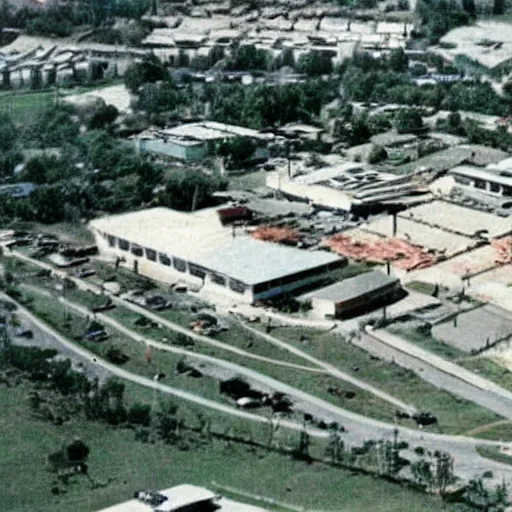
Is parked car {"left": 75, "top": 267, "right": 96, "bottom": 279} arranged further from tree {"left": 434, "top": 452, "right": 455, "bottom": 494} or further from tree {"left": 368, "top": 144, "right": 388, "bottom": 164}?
tree {"left": 434, "top": 452, "right": 455, "bottom": 494}

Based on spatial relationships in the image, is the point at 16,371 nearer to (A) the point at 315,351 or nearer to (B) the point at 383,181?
(A) the point at 315,351

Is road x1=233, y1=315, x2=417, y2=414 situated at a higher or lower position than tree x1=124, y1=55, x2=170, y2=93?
lower

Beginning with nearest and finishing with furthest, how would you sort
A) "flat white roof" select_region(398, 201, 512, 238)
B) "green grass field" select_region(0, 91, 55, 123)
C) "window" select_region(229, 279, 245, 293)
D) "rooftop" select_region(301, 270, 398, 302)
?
"rooftop" select_region(301, 270, 398, 302)
"window" select_region(229, 279, 245, 293)
"flat white roof" select_region(398, 201, 512, 238)
"green grass field" select_region(0, 91, 55, 123)

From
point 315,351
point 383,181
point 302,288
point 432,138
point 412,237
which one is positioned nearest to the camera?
point 315,351

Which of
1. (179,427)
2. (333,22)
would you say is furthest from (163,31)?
(179,427)

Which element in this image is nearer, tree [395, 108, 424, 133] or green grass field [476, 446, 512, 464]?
green grass field [476, 446, 512, 464]

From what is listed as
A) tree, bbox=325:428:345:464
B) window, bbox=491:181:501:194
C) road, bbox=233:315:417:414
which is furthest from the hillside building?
tree, bbox=325:428:345:464

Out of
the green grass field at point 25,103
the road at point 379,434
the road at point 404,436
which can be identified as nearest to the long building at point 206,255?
the road at point 379,434

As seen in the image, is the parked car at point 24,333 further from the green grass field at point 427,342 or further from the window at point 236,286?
the green grass field at point 427,342
